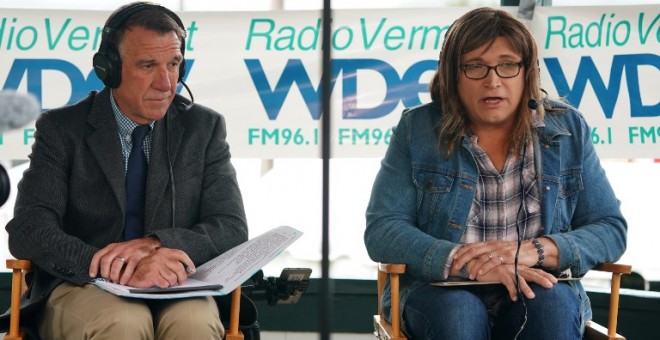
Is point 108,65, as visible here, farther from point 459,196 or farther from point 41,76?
point 41,76

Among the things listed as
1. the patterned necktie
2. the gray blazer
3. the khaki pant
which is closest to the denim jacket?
the gray blazer

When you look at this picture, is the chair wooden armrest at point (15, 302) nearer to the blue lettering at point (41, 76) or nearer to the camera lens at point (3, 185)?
the camera lens at point (3, 185)

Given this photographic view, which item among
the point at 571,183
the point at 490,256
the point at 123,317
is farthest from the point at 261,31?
the point at 123,317

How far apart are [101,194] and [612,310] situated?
1.50 m

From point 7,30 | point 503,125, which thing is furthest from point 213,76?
point 503,125

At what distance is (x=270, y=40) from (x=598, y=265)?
82.7 inches

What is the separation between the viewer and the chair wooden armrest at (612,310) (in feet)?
8.61

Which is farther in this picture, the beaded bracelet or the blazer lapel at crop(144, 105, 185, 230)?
the blazer lapel at crop(144, 105, 185, 230)

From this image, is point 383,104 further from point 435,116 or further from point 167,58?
point 167,58

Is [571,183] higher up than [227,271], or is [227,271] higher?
[571,183]

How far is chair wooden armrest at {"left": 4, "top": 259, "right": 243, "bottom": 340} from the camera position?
249 centimetres

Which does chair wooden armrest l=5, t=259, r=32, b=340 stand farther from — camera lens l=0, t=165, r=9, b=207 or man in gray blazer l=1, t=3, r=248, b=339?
camera lens l=0, t=165, r=9, b=207

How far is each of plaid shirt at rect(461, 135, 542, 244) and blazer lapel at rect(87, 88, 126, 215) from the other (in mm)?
1012

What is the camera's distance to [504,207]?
2.73 meters
